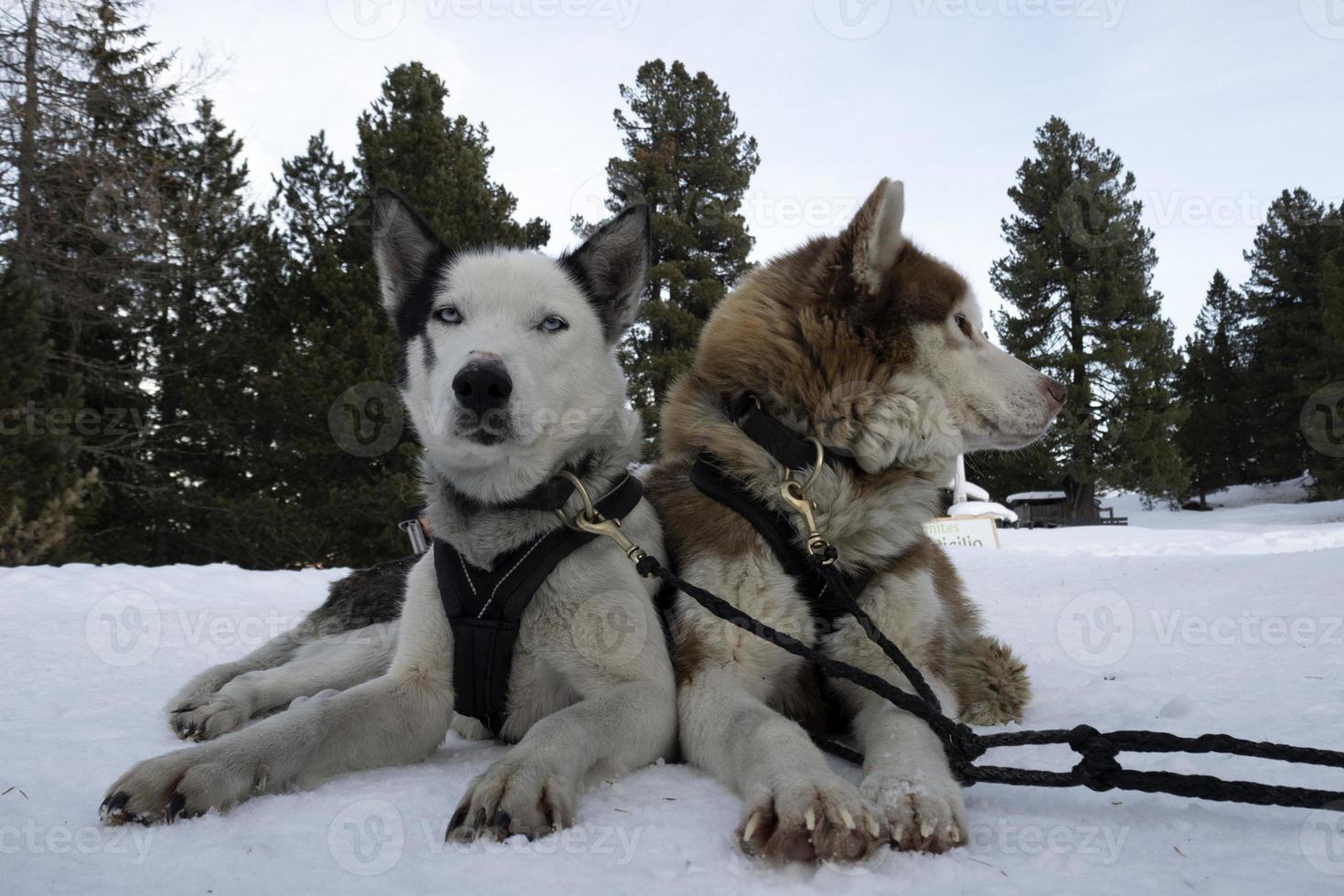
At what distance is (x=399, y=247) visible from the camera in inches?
118

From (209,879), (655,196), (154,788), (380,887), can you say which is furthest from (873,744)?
(655,196)

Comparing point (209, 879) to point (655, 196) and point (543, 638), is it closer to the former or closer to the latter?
point (543, 638)

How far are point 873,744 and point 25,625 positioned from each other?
17.2ft

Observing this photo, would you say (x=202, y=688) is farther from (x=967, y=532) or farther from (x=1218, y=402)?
(x=1218, y=402)

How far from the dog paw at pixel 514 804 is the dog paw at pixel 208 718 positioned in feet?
4.48

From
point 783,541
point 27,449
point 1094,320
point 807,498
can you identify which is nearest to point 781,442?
point 807,498

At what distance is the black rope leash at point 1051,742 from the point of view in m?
1.59

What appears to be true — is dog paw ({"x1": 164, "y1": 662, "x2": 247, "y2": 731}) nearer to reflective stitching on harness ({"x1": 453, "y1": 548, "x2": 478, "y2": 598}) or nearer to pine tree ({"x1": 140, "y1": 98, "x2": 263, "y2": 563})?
reflective stitching on harness ({"x1": 453, "y1": 548, "x2": 478, "y2": 598})

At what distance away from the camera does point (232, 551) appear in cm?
1670

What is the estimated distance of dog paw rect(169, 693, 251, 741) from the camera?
2523 mm

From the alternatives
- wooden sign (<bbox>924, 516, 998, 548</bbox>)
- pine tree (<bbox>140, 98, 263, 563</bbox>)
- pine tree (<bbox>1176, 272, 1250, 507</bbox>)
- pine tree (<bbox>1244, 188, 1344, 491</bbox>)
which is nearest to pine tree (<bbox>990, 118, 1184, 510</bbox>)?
pine tree (<bbox>1244, 188, 1344, 491</bbox>)

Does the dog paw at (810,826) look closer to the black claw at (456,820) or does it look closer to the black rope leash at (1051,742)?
the black rope leash at (1051,742)

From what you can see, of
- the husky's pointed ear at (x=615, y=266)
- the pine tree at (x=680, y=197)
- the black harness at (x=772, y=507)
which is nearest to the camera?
the black harness at (x=772, y=507)

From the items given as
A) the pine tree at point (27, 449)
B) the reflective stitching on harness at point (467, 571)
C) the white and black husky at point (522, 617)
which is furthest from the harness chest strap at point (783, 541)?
the pine tree at point (27, 449)
